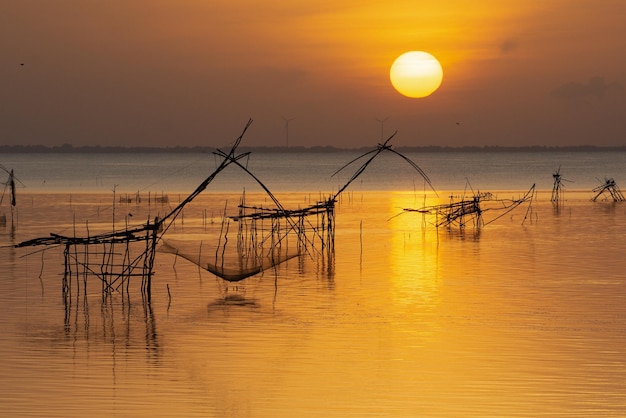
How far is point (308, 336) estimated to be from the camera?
12.6 meters

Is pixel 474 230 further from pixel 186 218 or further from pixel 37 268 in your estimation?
pixel 37 268

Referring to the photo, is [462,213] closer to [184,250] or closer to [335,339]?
[184,250]

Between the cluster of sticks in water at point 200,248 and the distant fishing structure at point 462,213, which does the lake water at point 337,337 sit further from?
the distant fishing structure at point 462,213

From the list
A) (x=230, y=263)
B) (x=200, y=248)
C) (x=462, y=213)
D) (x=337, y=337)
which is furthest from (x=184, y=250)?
(x=462, y=213)

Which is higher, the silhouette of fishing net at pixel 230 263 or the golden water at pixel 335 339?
the silhouette of fishing net at pixel 230 263

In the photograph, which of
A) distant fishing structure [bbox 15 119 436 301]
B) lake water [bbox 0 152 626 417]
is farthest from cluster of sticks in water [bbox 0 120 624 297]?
lake water [bbox 0 152 626 417]

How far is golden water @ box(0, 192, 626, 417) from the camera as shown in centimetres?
945

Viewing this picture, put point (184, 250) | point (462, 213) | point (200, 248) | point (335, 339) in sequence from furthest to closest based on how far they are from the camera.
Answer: point (462, 213), point (200, 248), point (184, 250), point (335, 339)

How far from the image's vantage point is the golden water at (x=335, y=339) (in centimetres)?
945

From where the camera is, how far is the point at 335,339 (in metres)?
12.4

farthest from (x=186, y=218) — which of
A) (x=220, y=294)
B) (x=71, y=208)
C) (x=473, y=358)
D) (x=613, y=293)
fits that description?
(x=473, y=358)

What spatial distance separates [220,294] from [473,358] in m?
5.96

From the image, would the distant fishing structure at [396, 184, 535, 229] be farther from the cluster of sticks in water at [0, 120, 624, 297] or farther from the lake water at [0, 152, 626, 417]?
the lake water at [0, 152, 626, 417]

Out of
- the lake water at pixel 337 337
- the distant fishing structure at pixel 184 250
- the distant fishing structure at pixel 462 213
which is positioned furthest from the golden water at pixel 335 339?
the distant fishing structure at pixel 462 213
